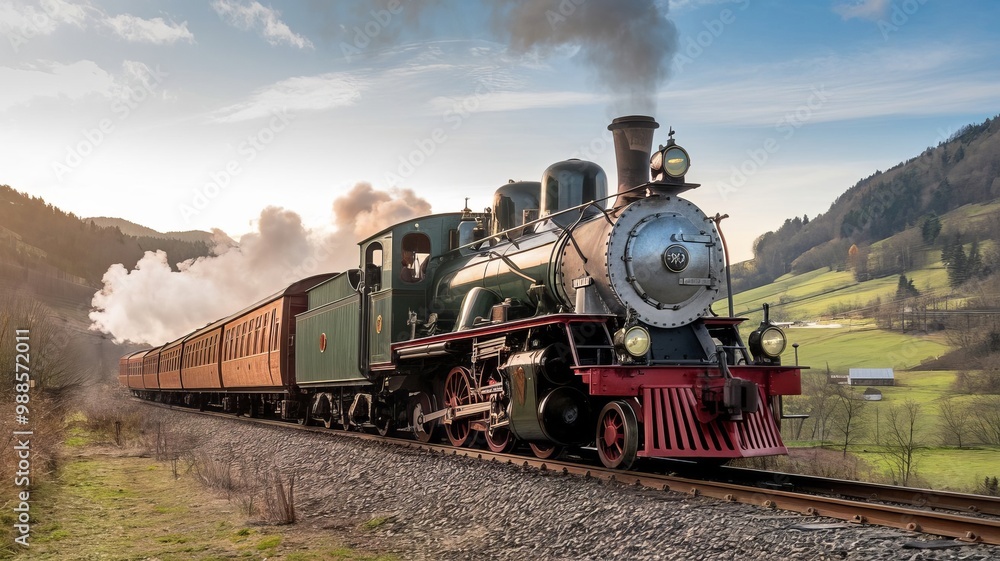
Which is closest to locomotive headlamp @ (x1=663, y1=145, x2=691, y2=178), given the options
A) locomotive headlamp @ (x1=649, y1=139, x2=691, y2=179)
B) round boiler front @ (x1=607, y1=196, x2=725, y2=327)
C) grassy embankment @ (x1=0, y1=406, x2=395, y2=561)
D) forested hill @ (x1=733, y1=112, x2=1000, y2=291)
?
locomotive headlamp @ (x1=649, y1=139, x2=691, y2=179)

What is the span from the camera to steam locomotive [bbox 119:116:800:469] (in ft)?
26.5

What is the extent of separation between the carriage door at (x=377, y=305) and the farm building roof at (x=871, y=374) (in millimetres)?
54144

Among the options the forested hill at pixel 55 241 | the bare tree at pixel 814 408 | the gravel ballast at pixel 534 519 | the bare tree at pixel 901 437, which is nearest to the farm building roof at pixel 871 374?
the bare tree at pixel 814 408

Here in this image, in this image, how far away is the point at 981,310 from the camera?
80.8m

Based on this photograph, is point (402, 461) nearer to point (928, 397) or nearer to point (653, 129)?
point (653, 129)

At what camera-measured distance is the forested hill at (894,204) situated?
12262 centimetres

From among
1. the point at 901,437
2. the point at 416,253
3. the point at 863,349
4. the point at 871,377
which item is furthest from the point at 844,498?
the point at 863,349

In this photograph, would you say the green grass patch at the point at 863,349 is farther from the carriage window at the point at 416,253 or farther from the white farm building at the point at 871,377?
the carriage window at the point at 416,253

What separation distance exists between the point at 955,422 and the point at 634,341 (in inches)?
1447

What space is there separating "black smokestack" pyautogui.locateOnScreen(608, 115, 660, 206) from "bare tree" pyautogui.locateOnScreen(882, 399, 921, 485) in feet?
54.6

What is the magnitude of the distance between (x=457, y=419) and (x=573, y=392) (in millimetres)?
2731

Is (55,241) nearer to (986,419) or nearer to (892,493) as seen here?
(986,419)

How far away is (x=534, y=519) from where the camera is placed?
702cm

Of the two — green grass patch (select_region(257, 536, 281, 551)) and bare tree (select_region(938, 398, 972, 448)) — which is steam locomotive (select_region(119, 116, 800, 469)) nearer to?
green grass patch (select_region(257, 536, 281, 551))
